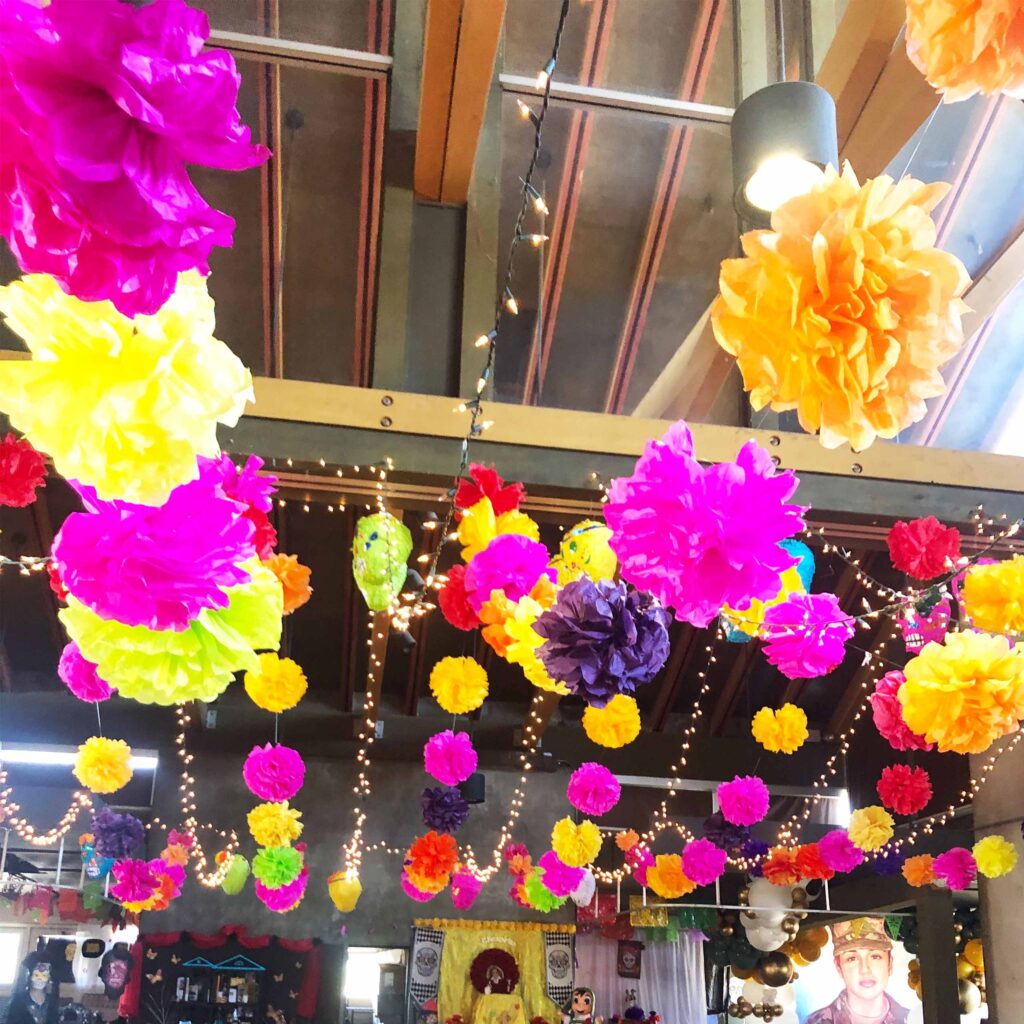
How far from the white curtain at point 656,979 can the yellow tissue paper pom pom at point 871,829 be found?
15.4 feet

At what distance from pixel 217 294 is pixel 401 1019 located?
7.69 metres

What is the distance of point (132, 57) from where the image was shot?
3.27ft

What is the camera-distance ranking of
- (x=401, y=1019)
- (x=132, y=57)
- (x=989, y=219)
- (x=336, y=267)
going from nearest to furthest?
(x=132, y=57) → (x=989, y=219) → (x=336, y=267) → (x=401, y=1019)

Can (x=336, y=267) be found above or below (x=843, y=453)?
above

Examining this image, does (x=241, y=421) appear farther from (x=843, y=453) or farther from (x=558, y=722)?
(x=558, y=722)

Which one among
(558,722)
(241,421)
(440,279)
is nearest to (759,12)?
(440,279)

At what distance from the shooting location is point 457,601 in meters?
4.52

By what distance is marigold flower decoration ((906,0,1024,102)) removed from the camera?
1.15m

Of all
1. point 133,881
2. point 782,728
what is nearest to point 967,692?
point 782,728

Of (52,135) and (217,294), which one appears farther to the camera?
(217,294)

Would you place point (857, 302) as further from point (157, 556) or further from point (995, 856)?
point (995, 856)

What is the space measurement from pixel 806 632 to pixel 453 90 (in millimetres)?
2658

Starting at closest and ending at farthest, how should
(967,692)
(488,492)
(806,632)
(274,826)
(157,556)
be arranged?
1. (157,556)
2. (967,692)
3. (806,632)
4. (488,492)
5. (274,826)

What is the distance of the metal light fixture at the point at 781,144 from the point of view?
231cm
